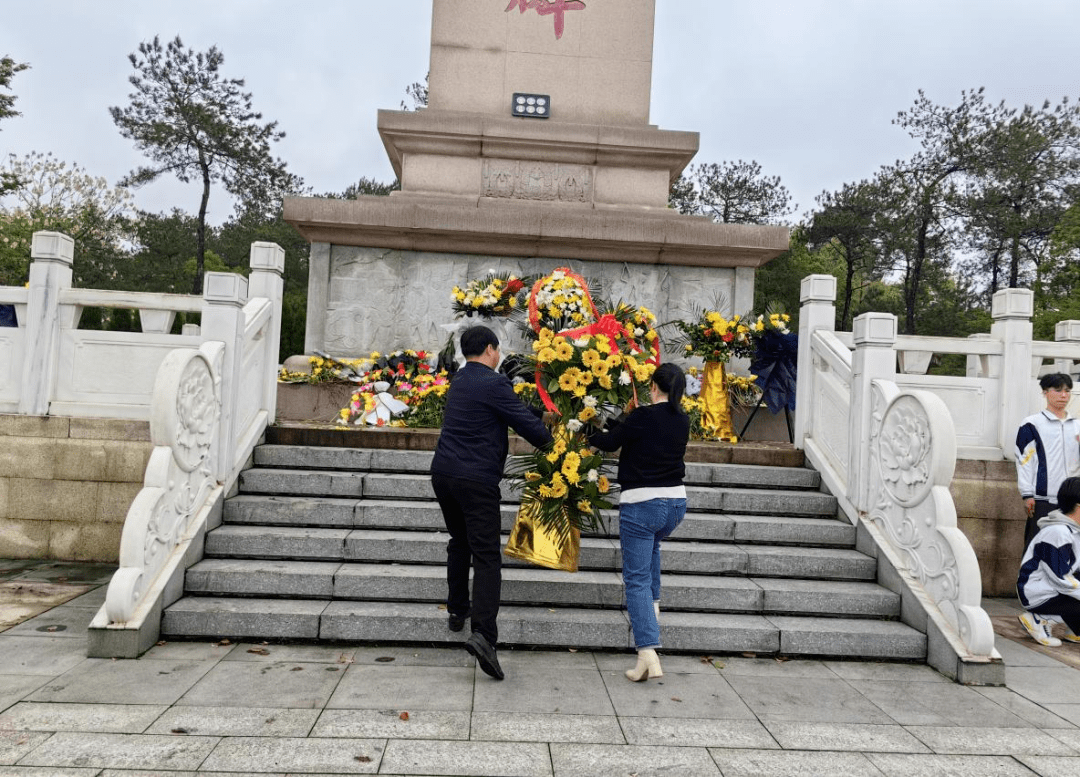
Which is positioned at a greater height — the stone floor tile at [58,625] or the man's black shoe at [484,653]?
the man's black shoe at [484,653]

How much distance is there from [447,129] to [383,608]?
6677mm

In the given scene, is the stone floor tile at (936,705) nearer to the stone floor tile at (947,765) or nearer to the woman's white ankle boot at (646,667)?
the stone floor tile at (947,765)

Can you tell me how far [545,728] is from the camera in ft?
11.4

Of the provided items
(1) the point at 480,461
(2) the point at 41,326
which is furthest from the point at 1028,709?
(2) the point at 41,326

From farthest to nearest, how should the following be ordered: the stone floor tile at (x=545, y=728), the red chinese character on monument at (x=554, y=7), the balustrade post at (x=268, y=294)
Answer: the red chinese character on monument at (x=554, y=7), the balustrade post at (x=268, y=294), the stone floor tile at (x=545, y=728)

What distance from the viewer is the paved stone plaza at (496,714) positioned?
313 centimetres

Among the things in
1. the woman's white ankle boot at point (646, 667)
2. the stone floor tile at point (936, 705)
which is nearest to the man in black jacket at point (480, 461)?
the woman's white ankle boot at point (646, 667)

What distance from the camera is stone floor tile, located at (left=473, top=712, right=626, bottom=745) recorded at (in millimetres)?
3361

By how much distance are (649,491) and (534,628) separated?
1212 mm

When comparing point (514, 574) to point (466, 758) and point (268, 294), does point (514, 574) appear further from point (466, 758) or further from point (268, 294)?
point (268, 294)

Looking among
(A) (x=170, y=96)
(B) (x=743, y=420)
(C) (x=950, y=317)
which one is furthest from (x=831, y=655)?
(A) (x=170, y=96)

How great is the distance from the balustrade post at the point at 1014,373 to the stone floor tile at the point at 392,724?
5479 millimetres

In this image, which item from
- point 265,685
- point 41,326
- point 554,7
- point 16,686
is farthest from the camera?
point 554,7

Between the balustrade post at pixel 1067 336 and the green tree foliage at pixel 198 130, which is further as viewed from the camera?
the green tree foliage at pixel 198 130
